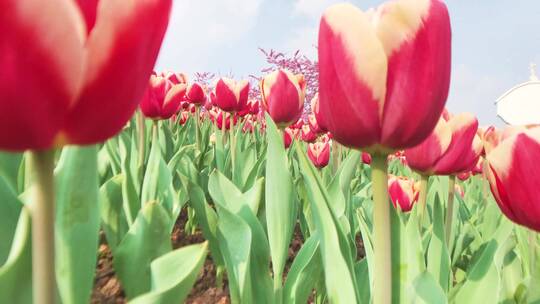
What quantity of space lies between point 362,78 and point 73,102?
34cm

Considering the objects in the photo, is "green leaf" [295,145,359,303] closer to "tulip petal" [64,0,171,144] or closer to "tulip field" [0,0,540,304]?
"tulip field" [0,0,540,304]

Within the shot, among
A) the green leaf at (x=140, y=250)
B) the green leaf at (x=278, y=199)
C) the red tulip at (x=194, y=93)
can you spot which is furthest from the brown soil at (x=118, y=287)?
the red tulip at (x=194, y=93)

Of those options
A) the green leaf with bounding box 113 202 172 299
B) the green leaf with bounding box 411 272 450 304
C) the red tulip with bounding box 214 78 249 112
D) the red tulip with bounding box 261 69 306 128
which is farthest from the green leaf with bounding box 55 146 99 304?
the red tulip with bounding box 214 78 249 112

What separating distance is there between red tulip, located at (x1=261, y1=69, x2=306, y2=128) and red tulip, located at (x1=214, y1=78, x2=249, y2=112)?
0.77 metres

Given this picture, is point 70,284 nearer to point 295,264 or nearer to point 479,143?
point 295,264

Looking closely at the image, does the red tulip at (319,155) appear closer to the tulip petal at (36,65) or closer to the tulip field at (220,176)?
the tulip field at (220,176)

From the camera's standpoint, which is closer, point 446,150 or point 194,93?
point 446,150

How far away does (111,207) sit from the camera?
1312 millimetres

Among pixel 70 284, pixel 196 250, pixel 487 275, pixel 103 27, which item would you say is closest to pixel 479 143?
pixel 487 275

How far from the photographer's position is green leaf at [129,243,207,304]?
0.64m

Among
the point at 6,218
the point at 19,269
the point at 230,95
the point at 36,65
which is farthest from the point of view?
the point at 230,95

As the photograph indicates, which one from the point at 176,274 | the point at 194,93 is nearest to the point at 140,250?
the point at 176,274

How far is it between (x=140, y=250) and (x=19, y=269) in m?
0.37

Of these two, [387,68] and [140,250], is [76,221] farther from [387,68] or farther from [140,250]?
[387,68]
